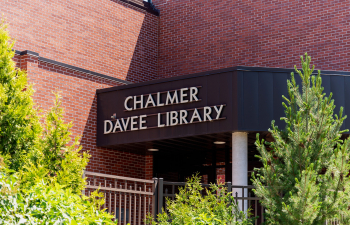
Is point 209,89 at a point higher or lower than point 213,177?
higher

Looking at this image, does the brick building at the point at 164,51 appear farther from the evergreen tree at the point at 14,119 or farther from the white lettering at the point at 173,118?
the evergreen tree at the point at 14,119

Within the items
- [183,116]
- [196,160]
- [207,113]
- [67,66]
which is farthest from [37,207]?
[196,160]

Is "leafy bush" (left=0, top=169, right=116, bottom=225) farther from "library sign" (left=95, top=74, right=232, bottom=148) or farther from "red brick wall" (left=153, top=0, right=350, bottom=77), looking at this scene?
"red brick wall" (left=153, top=0, right=350, bottom=77)

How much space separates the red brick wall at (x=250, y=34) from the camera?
1560 cm

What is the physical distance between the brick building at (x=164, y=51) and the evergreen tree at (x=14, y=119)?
4473 millimetres

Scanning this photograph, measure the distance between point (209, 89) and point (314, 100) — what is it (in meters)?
5.55

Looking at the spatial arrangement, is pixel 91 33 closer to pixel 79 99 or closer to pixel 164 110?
pixel 79 99

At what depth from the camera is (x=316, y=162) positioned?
7059 millimetres

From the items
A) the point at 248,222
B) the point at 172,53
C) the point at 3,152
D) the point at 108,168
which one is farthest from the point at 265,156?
the point at 172,53

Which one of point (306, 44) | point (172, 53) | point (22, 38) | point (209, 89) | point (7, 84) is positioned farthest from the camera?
point (172, 53)

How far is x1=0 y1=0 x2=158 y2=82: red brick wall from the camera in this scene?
1451cm

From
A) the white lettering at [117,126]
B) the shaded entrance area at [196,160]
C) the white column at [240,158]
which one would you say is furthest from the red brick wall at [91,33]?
the white column at [240,158]

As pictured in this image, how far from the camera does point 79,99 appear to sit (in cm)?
1443

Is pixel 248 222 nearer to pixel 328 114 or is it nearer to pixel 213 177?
pixel 328 114
